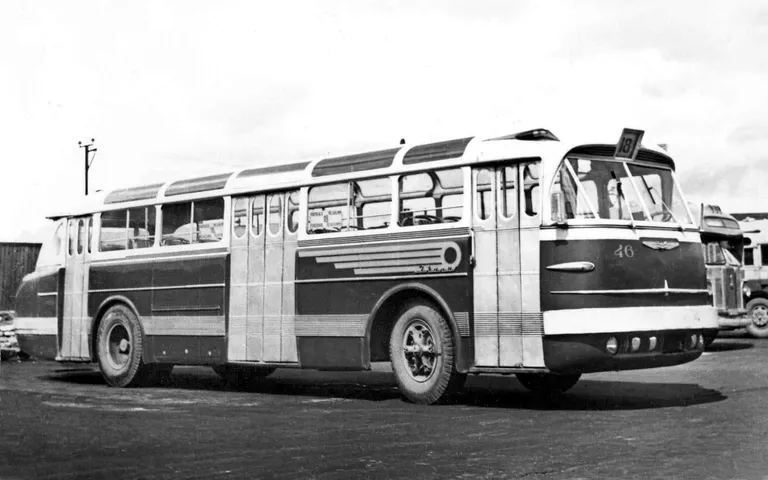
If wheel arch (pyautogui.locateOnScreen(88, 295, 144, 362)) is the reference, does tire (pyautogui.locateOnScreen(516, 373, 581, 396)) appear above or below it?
below

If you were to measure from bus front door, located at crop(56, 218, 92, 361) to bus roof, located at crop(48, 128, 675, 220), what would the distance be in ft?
1.89

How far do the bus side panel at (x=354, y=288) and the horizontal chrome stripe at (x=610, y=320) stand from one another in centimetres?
106

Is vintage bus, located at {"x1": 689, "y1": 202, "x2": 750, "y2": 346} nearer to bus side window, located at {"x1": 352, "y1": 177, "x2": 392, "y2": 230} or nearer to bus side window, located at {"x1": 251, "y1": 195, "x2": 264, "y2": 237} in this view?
bus side window, located at {"x1": 251, "y1": 195, "x2": 264, "y2": 237}

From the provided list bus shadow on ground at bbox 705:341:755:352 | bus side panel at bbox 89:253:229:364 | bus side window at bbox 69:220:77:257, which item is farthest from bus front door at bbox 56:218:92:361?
bus shadow on ground at bbox 705:341:755:352

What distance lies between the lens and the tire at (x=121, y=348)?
1568 cm

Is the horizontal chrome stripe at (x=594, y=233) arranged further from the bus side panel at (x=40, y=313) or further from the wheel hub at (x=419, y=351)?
the bus side panel at (x=40, y=313)

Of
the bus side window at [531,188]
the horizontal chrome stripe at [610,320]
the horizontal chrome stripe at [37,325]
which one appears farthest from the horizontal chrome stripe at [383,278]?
the horizontal chrome stripe at [37,325]

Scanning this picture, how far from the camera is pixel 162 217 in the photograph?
51.1ft

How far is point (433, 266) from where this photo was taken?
11773mm

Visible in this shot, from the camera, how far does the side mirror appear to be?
10.9 m

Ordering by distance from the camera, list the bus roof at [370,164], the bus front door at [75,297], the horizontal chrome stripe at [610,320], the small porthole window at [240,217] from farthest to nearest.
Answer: the bus front door at [75,297] < the small porthole window at [240,217] < the bus roof at [370,164] < the horizontal chrome stripe at [610,320]

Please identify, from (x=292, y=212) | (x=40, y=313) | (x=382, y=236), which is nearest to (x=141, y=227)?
(x=40, y=313)

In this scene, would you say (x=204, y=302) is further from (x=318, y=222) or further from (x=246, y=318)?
(x=318, y=222)

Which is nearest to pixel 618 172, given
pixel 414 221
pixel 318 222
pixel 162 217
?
pixel 414 221
